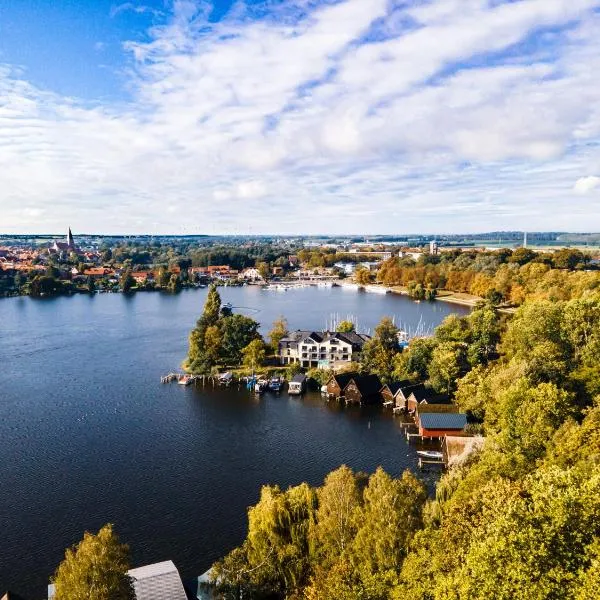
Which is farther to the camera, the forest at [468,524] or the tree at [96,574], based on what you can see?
the tree at [96,574]

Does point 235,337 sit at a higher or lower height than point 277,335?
higher

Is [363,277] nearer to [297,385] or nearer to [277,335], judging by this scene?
[277,335]

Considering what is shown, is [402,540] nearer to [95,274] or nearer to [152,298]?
[152,298]

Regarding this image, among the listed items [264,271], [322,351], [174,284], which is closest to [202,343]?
[322,351]

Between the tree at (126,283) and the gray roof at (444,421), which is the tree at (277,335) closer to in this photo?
the gray roof at (444,421)

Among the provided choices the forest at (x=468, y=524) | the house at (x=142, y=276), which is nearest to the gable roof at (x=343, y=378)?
the forest at (x=468, y=524)

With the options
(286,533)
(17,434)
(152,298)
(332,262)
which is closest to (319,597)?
(286,533)
